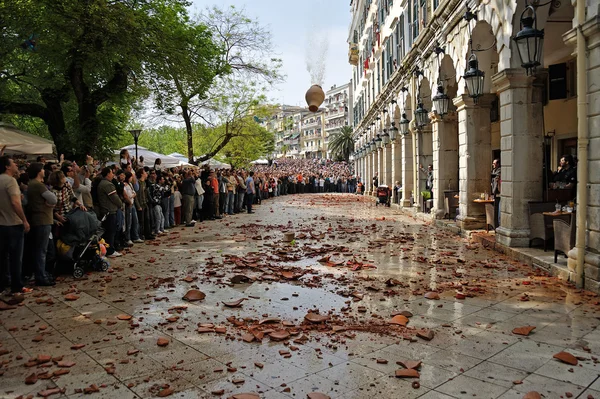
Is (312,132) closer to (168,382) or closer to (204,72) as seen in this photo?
(204,72)

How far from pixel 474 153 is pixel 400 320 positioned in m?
8.38

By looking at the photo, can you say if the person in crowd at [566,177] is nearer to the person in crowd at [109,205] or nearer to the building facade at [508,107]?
the building facade at [508,107]

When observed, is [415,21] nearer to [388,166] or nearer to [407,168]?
[407,168]

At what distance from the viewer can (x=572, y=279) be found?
6.66 meters

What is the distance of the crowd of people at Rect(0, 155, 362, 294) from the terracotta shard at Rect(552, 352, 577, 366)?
266 inches

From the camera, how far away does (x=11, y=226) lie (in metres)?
6.45

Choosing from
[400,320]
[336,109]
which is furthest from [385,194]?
[336,109]

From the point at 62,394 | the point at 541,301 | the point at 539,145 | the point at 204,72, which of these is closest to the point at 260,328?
the point at 62,394

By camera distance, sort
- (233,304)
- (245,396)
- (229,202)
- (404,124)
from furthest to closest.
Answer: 1. (229,202)
2. (404,124)
3. (233,304)
4. (245,396)

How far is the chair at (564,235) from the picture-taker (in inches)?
276

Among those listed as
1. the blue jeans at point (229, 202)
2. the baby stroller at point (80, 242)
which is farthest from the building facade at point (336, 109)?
the baby stroller at point (80, 242)

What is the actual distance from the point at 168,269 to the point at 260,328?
382 cm

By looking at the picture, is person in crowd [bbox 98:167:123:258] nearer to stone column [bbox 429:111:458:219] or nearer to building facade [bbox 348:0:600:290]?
building facade [bbox 348:0:600:290]

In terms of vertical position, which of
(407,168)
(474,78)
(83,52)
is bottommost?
(407,168)
